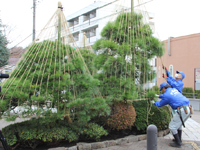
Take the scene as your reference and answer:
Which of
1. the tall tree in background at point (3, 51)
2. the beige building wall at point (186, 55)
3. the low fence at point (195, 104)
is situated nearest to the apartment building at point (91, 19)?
the beige building wall at point (186, 55)

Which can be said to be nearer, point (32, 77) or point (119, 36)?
point (32, 77)

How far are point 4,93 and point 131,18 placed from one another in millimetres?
3848

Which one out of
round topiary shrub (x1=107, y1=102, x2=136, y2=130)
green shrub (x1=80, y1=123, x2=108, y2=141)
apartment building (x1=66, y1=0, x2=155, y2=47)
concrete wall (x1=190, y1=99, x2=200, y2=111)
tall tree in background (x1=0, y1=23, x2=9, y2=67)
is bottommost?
concrete wall (x1=190, y1=99, x2=200, y2=111)

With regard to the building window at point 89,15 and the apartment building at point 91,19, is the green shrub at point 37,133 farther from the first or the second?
the building window at point 89,15

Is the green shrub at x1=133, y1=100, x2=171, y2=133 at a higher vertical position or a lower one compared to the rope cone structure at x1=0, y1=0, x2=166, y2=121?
lower

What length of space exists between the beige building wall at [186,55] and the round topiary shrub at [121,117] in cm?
1130

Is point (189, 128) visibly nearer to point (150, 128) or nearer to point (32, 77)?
point (150, 128)

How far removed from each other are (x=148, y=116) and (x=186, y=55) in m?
13.3

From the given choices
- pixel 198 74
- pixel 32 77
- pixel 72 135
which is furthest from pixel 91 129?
pixel 198 74

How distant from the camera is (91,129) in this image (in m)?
4.41

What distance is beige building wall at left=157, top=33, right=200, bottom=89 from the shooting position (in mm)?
16016

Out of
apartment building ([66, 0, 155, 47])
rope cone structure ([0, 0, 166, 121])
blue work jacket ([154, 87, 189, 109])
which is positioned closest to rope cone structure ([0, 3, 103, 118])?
rope cone structure ([0, 0, 166, 121])

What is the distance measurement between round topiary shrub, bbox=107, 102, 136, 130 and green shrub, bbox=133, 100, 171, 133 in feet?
1.22

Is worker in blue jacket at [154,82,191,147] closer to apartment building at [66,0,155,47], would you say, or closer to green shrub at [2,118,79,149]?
green shrub at [2,118,79,149]
